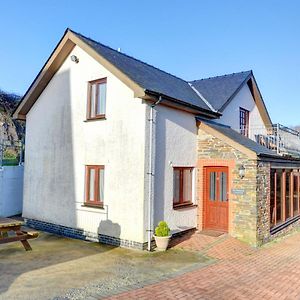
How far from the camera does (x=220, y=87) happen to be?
18.3 m

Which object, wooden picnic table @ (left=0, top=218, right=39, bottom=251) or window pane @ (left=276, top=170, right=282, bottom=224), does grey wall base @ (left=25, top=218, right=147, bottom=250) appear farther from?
window pane @ (left=276, top=170, right=282, bottom=224)

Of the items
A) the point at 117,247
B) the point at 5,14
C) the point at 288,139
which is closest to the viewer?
the point at 117,247

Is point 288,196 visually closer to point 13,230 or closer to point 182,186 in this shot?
point 182,186

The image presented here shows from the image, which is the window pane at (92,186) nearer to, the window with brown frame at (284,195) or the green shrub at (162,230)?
the green shrub at (162,230)

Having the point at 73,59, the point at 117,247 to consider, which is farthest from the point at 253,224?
the point at 73,59

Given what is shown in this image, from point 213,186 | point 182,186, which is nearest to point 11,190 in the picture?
point 182,186

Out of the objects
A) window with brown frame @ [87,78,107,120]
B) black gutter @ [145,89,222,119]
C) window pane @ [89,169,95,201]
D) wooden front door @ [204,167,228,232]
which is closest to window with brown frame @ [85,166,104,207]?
window pane @ [89,169,95,201]

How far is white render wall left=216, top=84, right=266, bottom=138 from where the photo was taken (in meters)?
17.2

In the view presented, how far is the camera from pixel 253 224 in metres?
11.7

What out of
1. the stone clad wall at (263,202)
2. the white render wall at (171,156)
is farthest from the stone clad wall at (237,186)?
the white render wall at (171,156)

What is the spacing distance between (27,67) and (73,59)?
8.28 metres

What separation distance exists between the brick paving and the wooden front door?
1.07 m

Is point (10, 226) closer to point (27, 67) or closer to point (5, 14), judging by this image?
point (5, 14)

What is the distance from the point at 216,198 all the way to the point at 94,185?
198 inches
